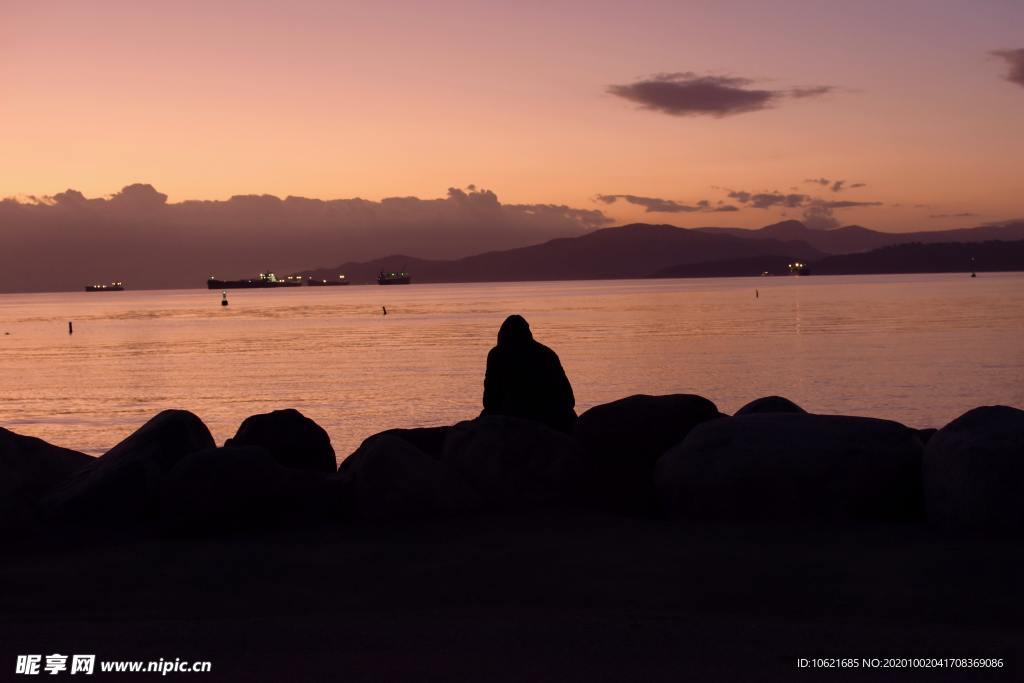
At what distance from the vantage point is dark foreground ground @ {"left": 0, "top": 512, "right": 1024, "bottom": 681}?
461 centimetres

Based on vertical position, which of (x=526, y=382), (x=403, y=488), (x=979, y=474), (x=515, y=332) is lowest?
(x=403, y=488)

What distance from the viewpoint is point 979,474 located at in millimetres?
6836

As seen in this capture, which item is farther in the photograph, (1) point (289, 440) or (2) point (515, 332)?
(2) point (515, 332)

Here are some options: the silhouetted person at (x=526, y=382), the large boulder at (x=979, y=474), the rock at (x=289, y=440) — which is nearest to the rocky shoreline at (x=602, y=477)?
the large boulder at (x=979, y=474)

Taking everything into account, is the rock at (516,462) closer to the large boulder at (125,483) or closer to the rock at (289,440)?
the rock at (289,440)

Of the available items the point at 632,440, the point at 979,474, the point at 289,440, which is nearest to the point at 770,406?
the point at 632,440

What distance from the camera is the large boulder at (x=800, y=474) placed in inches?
289

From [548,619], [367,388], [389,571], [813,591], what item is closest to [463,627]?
[548,619]

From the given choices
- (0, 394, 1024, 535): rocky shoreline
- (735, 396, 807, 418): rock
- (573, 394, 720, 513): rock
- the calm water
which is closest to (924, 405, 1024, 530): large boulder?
(0, 394, 1024, 535): rocky shoreline

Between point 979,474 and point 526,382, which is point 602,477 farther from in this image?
point 526,382

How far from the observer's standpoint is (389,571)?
6367mm

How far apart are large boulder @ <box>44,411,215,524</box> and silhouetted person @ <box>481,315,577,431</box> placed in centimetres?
358

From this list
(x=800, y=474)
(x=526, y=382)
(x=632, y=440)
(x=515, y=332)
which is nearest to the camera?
(x=800, y=474)

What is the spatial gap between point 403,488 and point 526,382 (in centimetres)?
375
